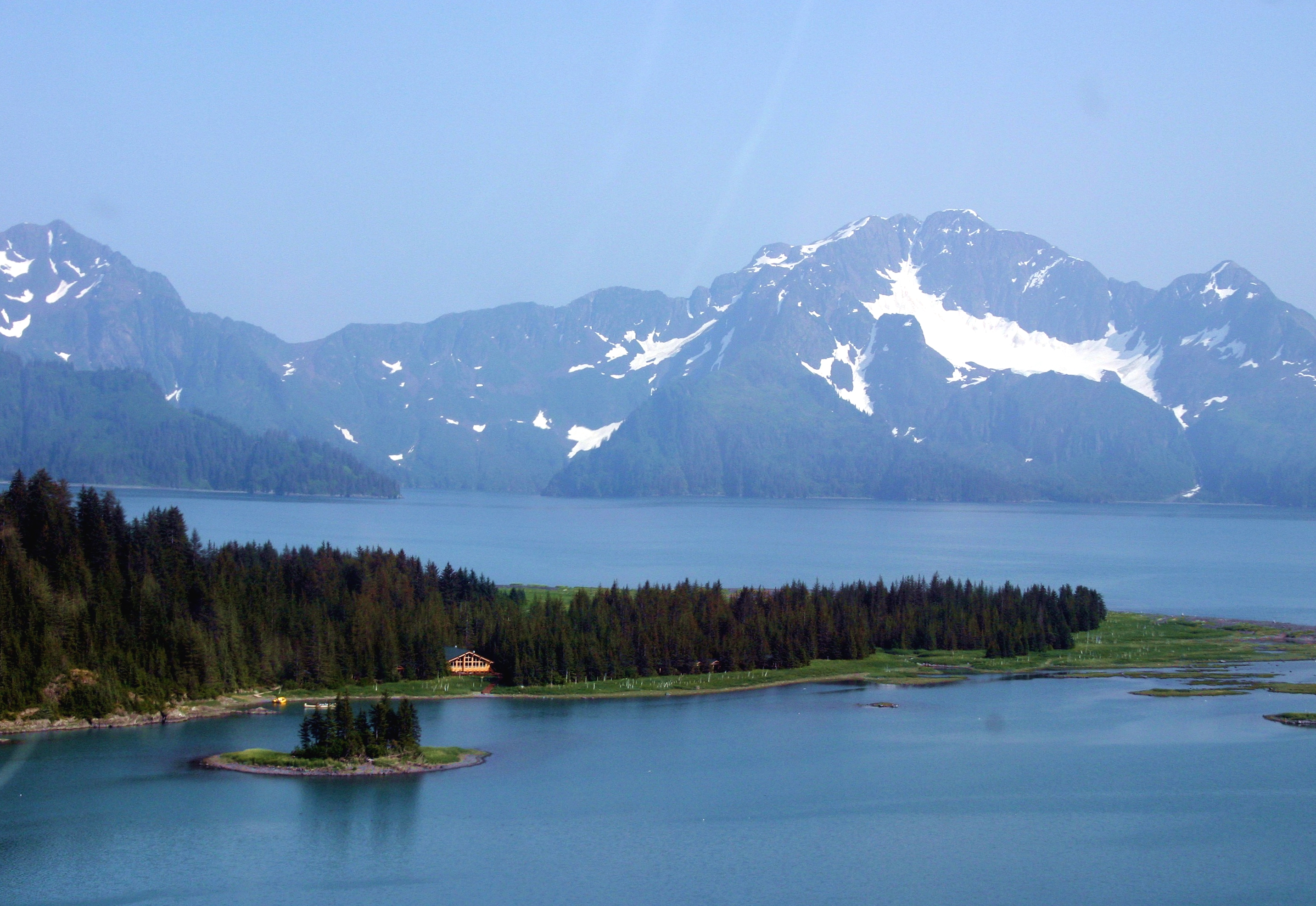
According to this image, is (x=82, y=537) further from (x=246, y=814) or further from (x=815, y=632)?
(x=815, y=632)

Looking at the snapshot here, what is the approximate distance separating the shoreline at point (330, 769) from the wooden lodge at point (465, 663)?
90.3 feet

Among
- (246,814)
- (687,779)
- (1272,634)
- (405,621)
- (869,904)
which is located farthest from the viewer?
(1272,634)

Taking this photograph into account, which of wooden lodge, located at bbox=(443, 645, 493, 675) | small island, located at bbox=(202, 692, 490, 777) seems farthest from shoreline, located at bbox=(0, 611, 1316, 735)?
small island, located at bbox=(202, 692, 490, 777)

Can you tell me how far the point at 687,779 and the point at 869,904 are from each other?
20970 millimetres

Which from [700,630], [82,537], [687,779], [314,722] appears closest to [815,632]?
[700,630]

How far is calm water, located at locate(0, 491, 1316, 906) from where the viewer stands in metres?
57.1

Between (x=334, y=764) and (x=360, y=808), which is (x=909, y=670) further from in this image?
(x=360, y=808)

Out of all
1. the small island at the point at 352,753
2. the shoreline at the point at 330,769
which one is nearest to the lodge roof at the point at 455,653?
the small island at the point at 352,753

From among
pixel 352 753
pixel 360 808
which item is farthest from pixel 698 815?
pixel 352 753

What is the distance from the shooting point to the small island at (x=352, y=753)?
7256 cm

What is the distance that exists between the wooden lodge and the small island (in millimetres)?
25742

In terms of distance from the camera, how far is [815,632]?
117m

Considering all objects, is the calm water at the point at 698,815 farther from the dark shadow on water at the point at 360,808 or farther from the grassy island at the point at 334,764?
the grassy island at the point at 334,764

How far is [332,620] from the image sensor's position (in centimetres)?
10712
